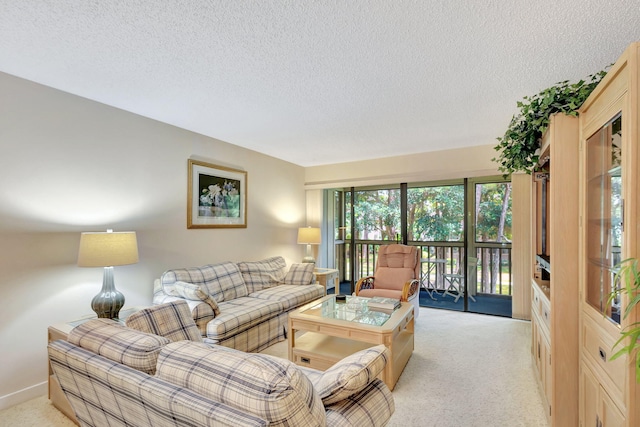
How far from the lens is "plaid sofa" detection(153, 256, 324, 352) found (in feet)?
9.09

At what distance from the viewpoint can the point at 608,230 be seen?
1360mm

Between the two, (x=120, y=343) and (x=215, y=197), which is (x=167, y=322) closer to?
(x=120, y=343)

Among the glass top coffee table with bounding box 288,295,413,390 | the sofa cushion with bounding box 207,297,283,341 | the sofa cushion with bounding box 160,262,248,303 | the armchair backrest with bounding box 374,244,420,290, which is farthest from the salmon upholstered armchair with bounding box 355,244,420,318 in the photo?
the sofa cushion with bounding box 160,262,248,303

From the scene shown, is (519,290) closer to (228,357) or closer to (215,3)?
(228,357)

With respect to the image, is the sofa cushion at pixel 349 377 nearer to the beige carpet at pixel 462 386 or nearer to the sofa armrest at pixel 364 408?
the sofa armrest at pixel 364 408

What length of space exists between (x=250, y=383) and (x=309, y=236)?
160 inches

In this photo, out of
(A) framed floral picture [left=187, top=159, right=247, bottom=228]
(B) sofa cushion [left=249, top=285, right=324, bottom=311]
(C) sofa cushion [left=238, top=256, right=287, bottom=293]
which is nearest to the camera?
(B) sofa cushion [left=249, top=285, right=324, bottom=311]

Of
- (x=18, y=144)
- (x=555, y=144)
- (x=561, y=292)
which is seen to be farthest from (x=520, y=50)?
(x=18, y=144)

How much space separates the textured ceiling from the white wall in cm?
26

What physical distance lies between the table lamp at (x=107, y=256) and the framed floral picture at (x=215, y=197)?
112 cm

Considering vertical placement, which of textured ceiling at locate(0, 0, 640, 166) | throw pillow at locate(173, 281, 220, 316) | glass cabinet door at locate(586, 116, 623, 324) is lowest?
throw pillow at locate(173, 281, 220, 316)

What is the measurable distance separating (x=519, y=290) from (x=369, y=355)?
371 centimetres

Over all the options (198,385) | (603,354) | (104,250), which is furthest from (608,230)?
(104,250)

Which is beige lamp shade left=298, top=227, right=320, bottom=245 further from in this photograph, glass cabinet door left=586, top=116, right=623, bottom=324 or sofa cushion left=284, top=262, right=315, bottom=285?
glass cabinet door left=586, top=116, right=623, bottom=324
